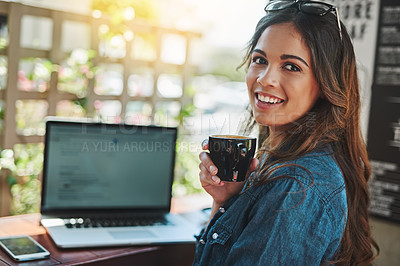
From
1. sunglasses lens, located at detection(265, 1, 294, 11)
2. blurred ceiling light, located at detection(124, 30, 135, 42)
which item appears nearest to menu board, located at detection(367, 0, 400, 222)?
sunglasses lens, located at detection(265, 1, 294, 11)

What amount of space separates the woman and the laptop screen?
414 mm

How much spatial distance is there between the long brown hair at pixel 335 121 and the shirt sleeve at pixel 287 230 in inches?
4.0

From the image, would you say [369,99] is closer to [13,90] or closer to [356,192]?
[356,192]

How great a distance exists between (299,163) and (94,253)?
0.62 m

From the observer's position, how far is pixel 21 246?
1208mm

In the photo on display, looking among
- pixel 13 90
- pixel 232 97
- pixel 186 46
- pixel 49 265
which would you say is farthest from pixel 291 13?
pixel 232 97

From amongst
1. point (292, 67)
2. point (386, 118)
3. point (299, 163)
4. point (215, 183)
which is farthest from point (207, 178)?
point (386, 118)

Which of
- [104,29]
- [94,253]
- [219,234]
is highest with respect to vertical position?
[104,29]

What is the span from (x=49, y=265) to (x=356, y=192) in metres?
0.81

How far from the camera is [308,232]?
94 cm

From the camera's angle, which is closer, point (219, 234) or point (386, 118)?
point (219, 234)

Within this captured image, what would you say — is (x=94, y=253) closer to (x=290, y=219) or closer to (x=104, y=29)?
(x=290, y=219)

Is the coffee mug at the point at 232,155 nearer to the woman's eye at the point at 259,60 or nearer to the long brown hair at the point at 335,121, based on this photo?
the long brown hair at the point at 335,121

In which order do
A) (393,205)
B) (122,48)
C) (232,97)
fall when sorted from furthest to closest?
(232,97) → (122,48) → (393,205)
